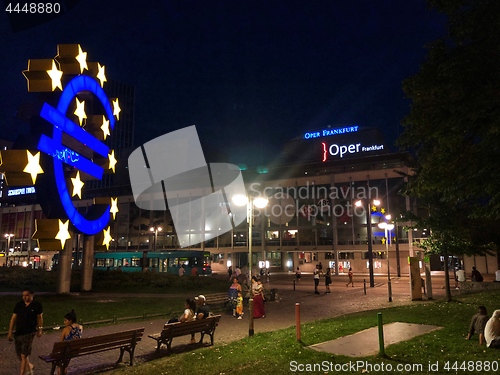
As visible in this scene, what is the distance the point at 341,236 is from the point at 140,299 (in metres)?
45.7

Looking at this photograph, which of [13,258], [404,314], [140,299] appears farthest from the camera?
[13,258]

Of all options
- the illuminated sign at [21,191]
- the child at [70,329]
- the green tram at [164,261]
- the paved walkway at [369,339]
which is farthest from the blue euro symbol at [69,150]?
the illuminated sign at [21,191]

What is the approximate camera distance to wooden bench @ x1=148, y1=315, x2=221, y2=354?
409 inches

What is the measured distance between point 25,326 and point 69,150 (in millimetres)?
15551

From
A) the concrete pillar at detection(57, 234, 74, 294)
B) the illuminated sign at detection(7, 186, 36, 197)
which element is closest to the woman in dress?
the concrete pillar at detection(57, 234, 74, 294)

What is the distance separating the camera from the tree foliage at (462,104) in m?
11.5

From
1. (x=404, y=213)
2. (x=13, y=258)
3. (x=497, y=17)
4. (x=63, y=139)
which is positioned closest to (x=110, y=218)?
(x=63, y=139)

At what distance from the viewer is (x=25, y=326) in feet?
27.3

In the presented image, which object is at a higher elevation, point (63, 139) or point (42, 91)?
point (42, 91)

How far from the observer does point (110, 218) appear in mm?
26328

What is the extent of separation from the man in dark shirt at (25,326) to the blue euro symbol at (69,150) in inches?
499

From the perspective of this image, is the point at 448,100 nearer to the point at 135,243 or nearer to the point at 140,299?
the point at 140,299

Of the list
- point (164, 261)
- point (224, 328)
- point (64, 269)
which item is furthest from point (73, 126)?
point (164, 261)

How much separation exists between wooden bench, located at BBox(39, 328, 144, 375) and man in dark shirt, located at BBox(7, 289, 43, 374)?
37 cm
